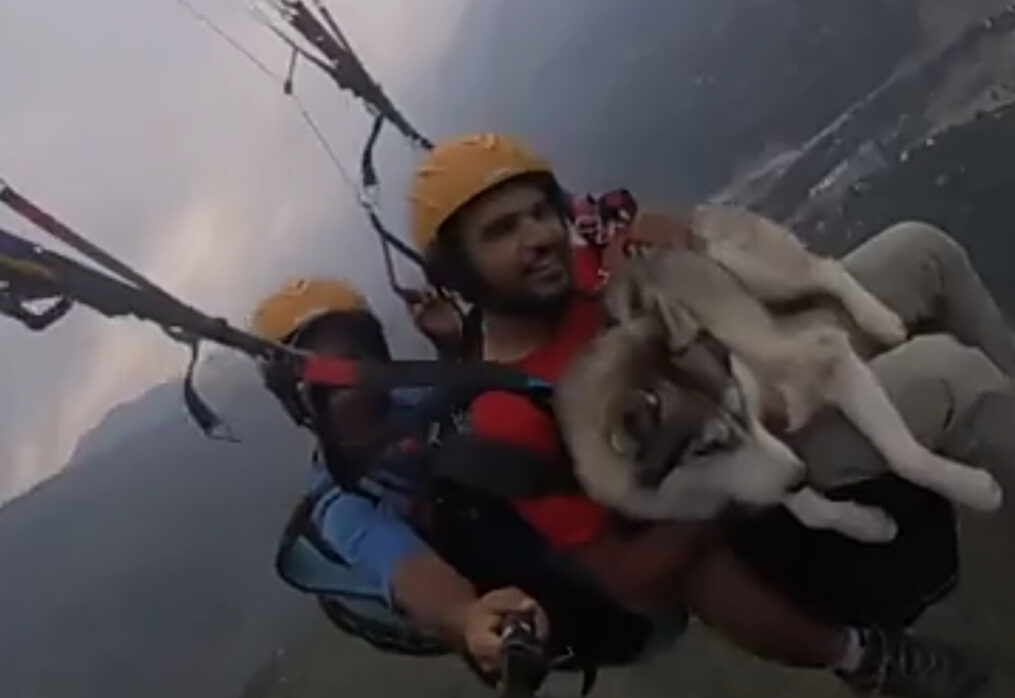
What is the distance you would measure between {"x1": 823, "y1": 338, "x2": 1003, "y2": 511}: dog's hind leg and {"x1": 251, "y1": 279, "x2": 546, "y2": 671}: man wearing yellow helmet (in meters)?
0.66

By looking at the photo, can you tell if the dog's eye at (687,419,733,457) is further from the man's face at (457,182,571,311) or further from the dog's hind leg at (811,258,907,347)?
the man's face at (457,182,571,311)

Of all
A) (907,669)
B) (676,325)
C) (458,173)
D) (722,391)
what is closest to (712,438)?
(722,391)

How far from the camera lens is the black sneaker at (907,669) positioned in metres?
3.94

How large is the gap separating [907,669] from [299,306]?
1.42 m

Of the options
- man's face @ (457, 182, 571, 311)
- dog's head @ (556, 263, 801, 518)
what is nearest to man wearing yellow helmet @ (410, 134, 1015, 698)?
man's face @ (457, 182, 571, 311)

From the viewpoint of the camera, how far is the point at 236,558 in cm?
8581

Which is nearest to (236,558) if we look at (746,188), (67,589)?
(67,589)

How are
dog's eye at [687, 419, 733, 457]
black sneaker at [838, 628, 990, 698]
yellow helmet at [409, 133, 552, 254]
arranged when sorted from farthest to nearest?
black sneaker at [838, 628, 990, 698]
yellow helmet at [409, 133, 552, 254]
dog's eye at [687, 419, 733, 457]

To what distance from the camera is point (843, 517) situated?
3596 millimetres

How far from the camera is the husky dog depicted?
11.5ft

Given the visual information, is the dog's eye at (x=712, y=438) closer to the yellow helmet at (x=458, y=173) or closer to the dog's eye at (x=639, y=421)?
the dog's eye at (x=639, y=421)

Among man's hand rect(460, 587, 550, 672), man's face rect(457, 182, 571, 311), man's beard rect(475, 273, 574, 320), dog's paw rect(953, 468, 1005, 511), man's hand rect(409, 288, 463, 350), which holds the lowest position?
dog's paw rect(953, 468, 1005, 511)

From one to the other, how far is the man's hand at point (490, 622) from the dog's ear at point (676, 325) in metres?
0.53

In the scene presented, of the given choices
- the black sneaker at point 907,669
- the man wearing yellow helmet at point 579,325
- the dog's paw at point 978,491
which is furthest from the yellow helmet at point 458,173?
the black sneaker at point 907,669
